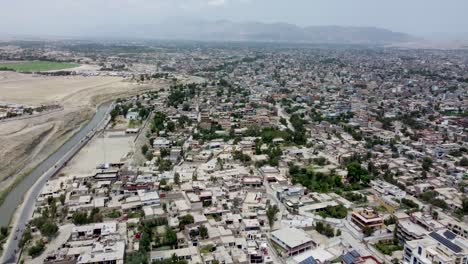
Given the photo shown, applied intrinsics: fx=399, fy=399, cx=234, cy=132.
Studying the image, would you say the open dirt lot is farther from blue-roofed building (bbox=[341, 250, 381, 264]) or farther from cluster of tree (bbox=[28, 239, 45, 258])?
blue-roofed building (bbox=[341, 250, 381, 264])

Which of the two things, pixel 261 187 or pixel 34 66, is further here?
pixel 34 66

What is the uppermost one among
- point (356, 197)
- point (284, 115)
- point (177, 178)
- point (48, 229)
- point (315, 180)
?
point (48, 229)

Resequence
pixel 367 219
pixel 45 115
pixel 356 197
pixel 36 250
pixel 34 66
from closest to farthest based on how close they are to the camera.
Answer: pixel 36 250 → pixel 367 219 → pixel 356 197 → pixel 45 115 → pixel 34 66

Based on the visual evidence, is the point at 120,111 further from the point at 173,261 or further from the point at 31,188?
the point at 173,261

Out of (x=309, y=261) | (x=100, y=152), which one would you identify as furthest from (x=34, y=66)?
(x=309, y=261)

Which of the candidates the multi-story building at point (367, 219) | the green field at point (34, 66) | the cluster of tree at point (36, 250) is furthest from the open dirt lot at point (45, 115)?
the multi-story building at point (367, 219)

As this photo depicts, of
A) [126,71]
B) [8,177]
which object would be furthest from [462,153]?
[126,71]

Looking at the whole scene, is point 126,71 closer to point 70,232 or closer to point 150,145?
point 150,145

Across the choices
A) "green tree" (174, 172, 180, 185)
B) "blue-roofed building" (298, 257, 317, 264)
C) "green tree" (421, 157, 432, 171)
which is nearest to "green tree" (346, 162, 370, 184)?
"green tree" (421, 157, 432, 171)
